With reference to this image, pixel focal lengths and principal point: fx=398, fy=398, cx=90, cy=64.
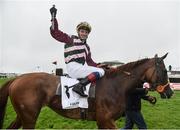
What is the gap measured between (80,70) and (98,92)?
1.70ft

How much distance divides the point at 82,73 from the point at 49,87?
0.66 m

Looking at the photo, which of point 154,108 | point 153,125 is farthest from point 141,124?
point 154,108

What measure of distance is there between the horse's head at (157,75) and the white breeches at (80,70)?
0.88 meters

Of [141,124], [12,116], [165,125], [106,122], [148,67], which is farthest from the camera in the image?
[12,116]

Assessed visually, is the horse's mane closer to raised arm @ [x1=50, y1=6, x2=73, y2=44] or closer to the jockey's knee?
the jockey's knee

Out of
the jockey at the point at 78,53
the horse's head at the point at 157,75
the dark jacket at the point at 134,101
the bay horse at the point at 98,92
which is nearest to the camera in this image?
the bay horse at the point at 98,92

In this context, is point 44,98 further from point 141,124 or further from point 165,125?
point 165,125

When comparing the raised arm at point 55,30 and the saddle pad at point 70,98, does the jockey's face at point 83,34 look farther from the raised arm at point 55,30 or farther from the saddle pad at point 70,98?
the saddle pad at point 70,98

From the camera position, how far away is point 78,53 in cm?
720

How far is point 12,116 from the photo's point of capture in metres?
13.8

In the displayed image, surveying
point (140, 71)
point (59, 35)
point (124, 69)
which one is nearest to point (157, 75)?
point (140, 71)

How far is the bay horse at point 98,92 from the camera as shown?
676 cm

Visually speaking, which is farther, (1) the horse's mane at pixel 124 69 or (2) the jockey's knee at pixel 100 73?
(1) the horse's mane at pixel 124 69

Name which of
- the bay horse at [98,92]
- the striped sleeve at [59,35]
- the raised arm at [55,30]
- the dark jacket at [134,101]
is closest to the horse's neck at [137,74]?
the bay horse at [98,92]
